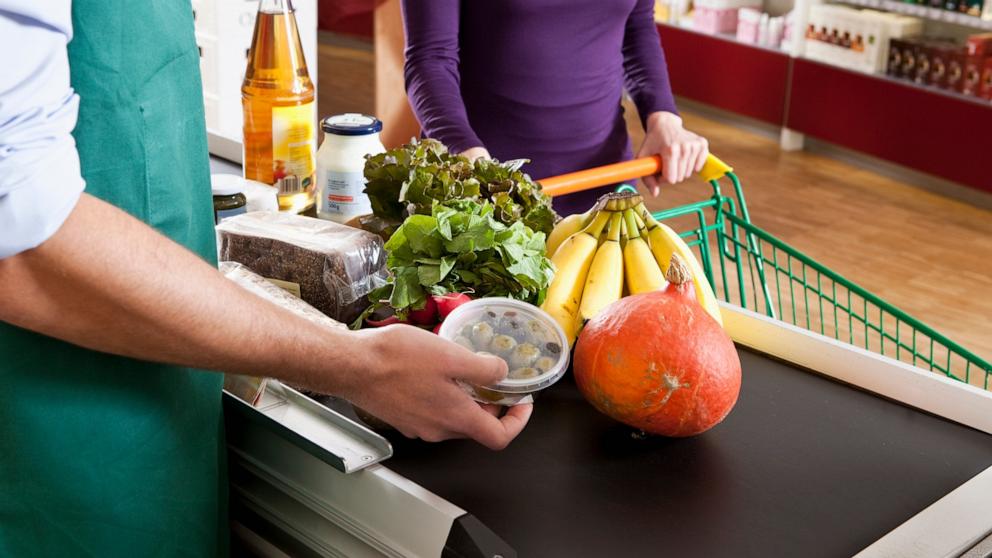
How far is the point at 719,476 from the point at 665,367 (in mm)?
117

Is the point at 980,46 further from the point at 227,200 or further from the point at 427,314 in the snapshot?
the point at 427,314

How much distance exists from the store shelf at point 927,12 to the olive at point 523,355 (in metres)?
4.96

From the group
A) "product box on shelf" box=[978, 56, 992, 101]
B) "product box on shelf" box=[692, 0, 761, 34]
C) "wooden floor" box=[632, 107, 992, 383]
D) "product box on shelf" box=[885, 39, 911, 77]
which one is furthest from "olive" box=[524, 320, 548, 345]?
"product box on shelf" box=[692, 0, 761, 34]

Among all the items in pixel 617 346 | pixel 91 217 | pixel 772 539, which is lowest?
pixel 772 539

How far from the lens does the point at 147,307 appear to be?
34.8 inches

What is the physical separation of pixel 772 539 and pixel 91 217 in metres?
0.64

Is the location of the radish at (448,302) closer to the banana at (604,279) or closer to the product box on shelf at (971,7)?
the banana at (604,279)

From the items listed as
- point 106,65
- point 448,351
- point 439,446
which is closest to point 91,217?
point 106,65

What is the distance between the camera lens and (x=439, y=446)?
112cm

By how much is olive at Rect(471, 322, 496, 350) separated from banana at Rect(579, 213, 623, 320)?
0.60 ft

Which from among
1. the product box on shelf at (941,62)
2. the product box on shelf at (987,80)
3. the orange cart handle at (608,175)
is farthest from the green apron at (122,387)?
the product box on shelf at (941,62)

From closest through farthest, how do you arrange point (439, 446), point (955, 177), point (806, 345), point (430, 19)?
point (439, 446)
point (806, 345)
point (430, 19)
point (955, 177)

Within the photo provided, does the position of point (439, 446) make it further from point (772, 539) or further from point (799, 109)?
point (799, 109)

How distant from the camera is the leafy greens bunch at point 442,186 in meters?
1.36
